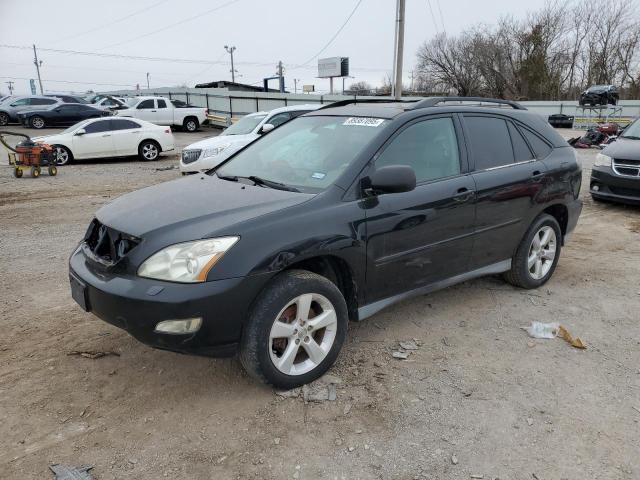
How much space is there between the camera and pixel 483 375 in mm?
3320

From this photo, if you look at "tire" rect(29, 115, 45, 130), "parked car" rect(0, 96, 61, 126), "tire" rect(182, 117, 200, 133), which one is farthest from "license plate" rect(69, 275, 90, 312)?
"parked car" rect(0, 96, 61, 126)

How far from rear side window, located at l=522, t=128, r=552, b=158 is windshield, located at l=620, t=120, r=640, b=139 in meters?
5.58

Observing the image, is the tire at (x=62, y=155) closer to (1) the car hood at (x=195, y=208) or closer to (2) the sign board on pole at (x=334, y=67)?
(1) the car hood at (x=195, y=208)

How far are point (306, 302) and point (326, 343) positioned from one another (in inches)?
14.2

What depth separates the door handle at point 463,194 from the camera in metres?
3.79

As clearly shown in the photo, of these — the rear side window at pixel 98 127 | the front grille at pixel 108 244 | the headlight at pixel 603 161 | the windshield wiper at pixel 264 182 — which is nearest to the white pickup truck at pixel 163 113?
the rear side window at pixel 98 127

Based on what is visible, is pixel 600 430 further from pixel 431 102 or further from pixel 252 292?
pixel 431 102

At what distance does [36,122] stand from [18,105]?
10.2 feet

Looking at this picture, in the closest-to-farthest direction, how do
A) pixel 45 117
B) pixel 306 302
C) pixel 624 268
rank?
pixel 306 302
pixel 624 268
pixel 45 117

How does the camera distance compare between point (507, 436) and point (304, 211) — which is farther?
point (304, 211)

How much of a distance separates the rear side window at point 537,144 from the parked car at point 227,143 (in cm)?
612

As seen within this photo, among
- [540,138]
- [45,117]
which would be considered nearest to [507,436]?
[540,138]

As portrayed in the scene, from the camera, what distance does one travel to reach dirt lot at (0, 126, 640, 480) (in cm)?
254

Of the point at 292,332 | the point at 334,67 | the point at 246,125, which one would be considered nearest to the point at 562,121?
the point at 334,67
